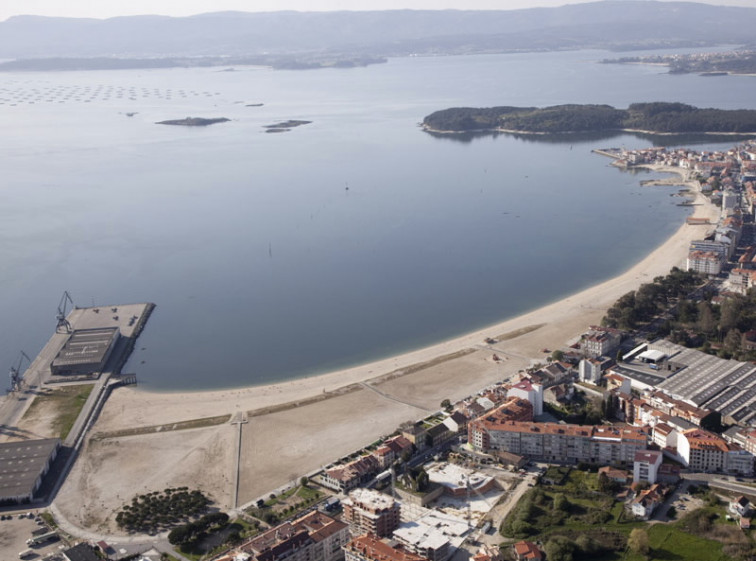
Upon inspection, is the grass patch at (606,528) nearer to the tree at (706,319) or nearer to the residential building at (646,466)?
the residential building at (646,466)

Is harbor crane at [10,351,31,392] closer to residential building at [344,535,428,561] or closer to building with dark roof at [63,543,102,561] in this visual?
building with dark roof at [63,543,102,561]

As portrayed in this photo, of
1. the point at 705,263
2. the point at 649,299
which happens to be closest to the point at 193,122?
the point at 705,263

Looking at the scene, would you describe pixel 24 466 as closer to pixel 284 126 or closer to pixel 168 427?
pixel 168 427

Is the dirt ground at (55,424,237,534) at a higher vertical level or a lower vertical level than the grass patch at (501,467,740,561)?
lower

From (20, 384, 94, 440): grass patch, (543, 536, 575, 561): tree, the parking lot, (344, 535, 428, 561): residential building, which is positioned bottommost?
the parking lot

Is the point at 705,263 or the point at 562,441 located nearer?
the point at 562,441

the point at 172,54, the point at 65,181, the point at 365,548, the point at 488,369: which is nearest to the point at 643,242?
the point at 488,369

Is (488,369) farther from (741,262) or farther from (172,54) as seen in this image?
(172,54)

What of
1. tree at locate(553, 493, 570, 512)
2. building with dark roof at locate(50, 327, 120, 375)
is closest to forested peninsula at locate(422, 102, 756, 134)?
building with dark roof at locate(50, 327, 120, 375)
